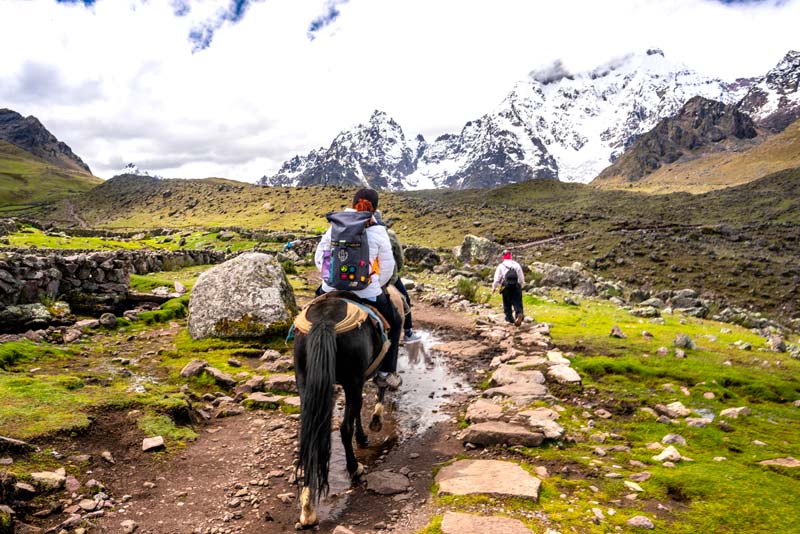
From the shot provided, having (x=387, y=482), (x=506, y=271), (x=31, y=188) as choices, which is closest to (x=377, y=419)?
(x=387, y=482)

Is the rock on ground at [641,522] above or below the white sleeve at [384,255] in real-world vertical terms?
below

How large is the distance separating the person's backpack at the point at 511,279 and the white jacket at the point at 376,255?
26.1ft

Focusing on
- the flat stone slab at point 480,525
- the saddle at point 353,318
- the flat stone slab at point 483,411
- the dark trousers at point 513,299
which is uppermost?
the saddle at point 353,318

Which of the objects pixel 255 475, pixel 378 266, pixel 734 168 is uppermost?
pixel 734 168

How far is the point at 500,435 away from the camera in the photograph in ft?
21.9

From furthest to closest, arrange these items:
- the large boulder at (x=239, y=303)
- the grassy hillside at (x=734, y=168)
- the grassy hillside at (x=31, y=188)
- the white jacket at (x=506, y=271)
Result: the grassy hillside at (x=31, y=188)
the grassy hillside at (x=734, y=168)
the white jacket at (x=506, y=271)
the large boulder at (x=239, y=303)

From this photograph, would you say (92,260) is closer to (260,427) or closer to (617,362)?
(260,427)

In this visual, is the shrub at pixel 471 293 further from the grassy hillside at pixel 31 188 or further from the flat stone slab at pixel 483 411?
the grassy hillside at pixel 31 188

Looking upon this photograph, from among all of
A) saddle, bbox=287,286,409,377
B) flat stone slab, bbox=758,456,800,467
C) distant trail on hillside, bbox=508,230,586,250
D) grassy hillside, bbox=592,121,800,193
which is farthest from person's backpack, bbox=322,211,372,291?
grassy hillside, bbox=592,121,800,193

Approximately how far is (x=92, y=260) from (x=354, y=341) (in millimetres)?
11641

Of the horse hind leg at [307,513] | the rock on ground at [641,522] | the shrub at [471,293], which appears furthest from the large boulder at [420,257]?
the rock on ground at [641,522]

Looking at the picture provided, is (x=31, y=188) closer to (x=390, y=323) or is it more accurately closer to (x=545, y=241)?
(x=545, y=241)

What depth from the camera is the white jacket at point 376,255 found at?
284 inches

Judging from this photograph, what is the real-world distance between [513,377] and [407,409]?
227 centimetres
